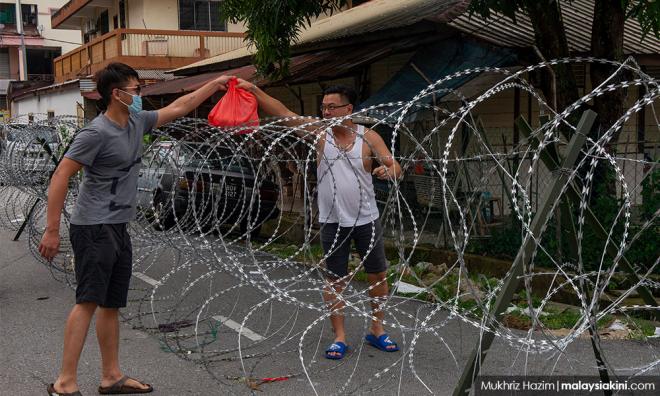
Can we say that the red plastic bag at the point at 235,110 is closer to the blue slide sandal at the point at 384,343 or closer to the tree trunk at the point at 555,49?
the blue slide sandal at the point at 384,343

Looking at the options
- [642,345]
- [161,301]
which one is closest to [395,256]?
[161,301]

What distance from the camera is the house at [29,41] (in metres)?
50.2

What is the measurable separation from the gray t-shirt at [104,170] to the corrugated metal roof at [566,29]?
22.0 feet

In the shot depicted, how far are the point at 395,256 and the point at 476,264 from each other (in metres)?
1.48

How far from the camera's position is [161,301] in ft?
25.7

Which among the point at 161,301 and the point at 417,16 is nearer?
the point at 161,301

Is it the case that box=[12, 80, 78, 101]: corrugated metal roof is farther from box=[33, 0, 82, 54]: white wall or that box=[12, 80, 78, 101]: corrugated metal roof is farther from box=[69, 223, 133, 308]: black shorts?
box=[69, 223, 133, 308]: black shorts

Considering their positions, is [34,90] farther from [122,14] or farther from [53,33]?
[53,33]

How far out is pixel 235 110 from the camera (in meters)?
5.25

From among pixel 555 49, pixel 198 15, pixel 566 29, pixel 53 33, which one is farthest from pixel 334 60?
pixel 53 33

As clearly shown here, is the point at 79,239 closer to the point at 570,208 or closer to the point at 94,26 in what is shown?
the point at 570,208

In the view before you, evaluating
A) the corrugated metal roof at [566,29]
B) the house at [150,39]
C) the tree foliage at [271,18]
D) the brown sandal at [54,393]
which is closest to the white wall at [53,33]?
the house at [150,39]

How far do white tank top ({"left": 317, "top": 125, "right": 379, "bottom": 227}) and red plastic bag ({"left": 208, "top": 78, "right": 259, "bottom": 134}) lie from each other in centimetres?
61

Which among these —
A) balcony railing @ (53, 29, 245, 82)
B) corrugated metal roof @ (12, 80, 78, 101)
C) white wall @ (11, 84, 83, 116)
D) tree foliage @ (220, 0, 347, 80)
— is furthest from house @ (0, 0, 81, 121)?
tree foliage @ (220, 0, 347, 80)
